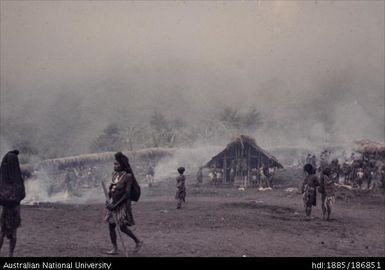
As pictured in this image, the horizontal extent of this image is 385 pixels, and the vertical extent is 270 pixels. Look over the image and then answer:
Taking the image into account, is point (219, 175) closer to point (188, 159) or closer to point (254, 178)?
point (254, 178)

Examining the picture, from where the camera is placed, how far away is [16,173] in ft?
26.7

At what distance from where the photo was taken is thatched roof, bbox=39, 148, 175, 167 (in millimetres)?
30708

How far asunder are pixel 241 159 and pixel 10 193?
23.7m

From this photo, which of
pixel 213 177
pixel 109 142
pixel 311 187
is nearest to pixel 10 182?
pixel 311 187

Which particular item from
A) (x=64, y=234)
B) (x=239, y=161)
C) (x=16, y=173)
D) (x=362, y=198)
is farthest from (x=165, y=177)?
(x=16, y=173)

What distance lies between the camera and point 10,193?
315 inches

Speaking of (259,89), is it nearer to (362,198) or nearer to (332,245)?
(362,198)

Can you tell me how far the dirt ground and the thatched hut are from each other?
9.18 meters

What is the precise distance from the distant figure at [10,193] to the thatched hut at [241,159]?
2298 cm

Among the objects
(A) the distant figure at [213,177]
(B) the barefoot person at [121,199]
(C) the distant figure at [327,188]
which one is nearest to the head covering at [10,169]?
(B) the barefoot person at [121,199]

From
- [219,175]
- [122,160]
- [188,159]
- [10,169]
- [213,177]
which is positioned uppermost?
[122,160]

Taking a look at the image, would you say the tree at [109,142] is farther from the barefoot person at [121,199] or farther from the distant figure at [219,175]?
the barefoot person at [121,199]

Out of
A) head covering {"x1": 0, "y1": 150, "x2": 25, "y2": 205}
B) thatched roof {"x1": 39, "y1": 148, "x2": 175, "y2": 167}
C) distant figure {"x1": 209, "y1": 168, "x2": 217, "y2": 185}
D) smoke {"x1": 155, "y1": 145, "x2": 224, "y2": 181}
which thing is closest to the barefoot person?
head covering {"x1": 0, "y1": 150, "x2": 25, "y2": 205}
